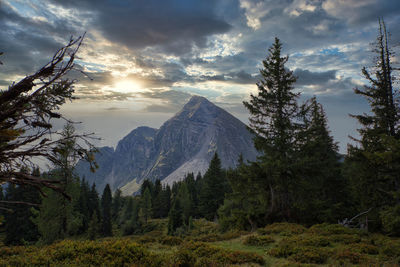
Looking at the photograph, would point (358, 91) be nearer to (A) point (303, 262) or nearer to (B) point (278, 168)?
(B) point (278, 168)

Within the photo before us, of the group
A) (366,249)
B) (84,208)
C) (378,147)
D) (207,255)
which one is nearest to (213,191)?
(84,208)

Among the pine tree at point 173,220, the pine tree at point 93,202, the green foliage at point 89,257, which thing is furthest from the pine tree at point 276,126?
the pine tree at point 93,202

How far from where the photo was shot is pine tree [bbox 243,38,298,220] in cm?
1884

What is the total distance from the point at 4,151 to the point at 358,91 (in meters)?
21.3

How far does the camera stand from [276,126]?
19.7m

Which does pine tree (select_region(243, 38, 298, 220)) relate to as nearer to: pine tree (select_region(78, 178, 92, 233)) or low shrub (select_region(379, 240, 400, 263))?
low shrub (select_region(379, 240, 400, 263))

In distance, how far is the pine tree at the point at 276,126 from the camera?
18844 millimetres

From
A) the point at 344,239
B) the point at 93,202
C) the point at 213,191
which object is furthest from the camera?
the point at 93,202

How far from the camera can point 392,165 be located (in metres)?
15.9

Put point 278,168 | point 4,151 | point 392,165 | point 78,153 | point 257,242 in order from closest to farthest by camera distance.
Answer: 1. point 4,151
2. point 78,153
3. point 257,242
4. point 392,165
5. point 278,168

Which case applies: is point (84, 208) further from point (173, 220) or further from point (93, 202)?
point (173, 220)

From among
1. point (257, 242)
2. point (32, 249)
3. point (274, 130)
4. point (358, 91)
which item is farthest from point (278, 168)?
point (32, 249)

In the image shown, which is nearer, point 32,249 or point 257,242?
point 32,249

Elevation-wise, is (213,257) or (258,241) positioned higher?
(213,257)
